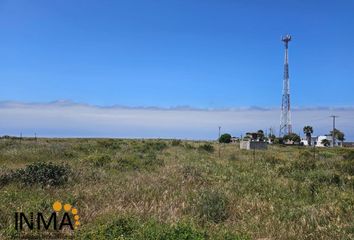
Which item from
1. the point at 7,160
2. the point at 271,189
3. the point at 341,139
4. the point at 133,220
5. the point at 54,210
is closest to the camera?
the point at 133,220

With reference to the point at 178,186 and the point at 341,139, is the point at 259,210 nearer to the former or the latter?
the point at 178,186

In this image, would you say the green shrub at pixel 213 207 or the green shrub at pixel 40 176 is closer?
the green shrub at pixel 213 207

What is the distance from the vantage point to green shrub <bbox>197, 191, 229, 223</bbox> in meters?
9.44

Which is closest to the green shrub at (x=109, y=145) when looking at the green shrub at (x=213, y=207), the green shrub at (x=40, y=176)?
the green shrub at (x=40, y=176)

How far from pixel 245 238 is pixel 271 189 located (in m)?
6.67

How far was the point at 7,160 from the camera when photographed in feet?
69.7

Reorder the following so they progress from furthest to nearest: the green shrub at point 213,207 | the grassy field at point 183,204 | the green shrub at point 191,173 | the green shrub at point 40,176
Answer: the green shrub at point 191,173 → the green shrub at point 40,176 → the green shrub at point 213,207 → the grassy field at point 183,204

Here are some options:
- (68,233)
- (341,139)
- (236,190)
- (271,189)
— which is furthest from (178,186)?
(341,139)

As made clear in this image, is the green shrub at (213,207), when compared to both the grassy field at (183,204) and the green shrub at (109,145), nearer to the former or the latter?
the grassy field at (183,204)

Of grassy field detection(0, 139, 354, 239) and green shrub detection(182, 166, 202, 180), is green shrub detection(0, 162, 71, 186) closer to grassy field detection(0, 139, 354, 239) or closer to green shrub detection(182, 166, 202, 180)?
grassy field detection(0, 139, 354, 239)

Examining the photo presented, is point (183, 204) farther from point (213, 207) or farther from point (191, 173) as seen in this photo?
point (191, 173)

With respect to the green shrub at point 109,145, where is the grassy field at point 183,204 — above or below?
below

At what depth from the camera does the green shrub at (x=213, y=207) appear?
9.44 metres

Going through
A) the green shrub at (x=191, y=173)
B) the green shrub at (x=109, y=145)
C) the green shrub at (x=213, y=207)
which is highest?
the green shrub at (x=109, y=145)
